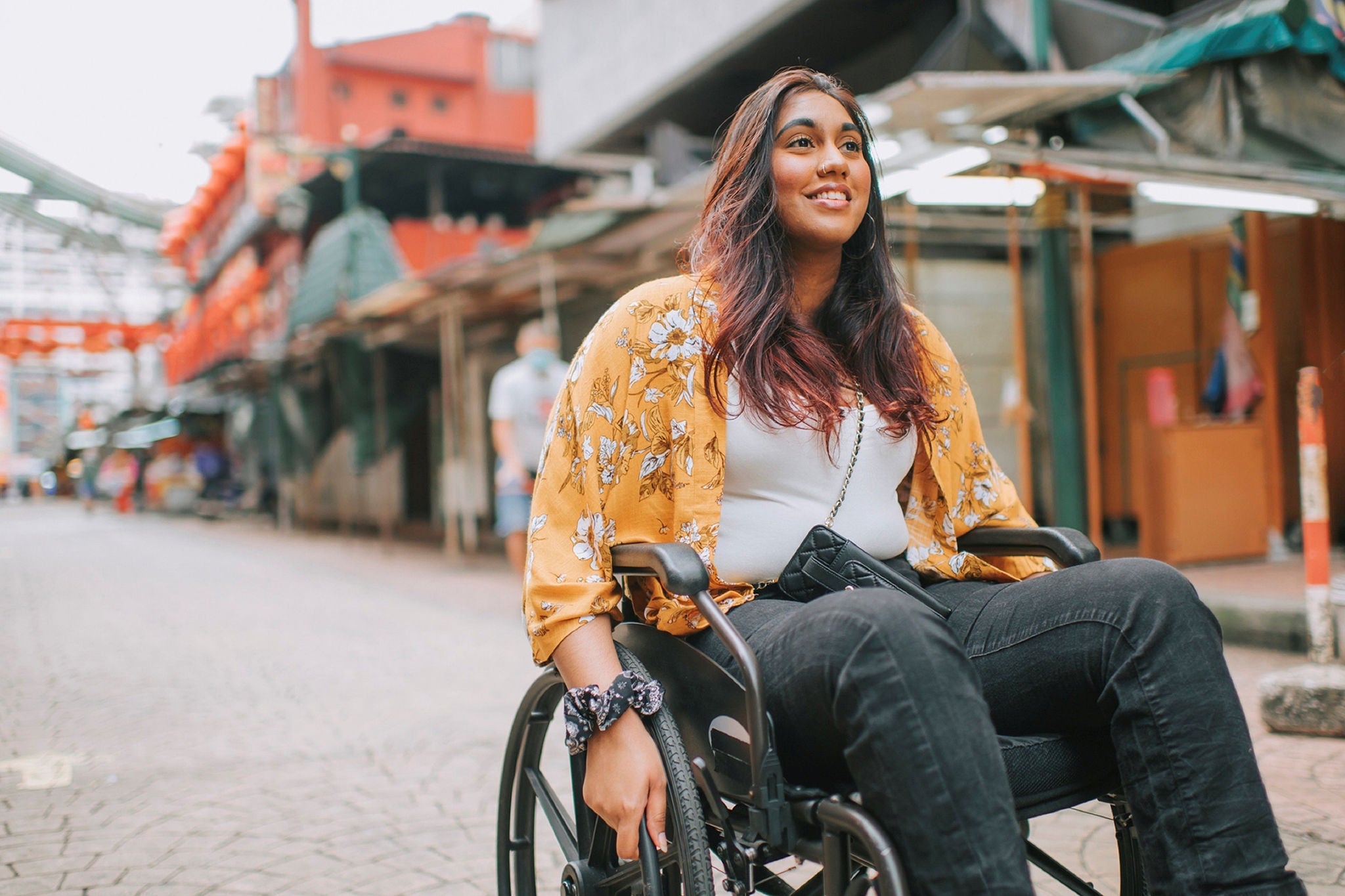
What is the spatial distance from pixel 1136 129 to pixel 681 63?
6333 millimetres

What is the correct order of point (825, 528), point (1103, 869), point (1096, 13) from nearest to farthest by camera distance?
1. point (825, 528)
2. point (1103, 869)
3. point (1096, 13)

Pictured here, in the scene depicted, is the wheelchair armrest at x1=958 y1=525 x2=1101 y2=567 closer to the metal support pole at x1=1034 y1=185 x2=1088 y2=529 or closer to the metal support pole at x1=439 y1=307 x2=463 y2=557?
the metal support pole at x1=1034 y1=185 x2=1088 y2=529

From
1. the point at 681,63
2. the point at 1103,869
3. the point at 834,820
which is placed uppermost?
the point at 681,63

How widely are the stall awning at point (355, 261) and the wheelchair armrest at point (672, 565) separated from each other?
48.9 ft

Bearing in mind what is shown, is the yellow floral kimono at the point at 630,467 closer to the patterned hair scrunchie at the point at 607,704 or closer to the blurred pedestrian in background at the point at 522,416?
the patterned hair scrunchie at the point at 607,704

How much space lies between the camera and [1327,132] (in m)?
6.14

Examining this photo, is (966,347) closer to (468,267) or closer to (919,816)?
(468,267)

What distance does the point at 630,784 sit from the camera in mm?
1631

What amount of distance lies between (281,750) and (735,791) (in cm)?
297

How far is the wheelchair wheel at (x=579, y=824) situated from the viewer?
156cm

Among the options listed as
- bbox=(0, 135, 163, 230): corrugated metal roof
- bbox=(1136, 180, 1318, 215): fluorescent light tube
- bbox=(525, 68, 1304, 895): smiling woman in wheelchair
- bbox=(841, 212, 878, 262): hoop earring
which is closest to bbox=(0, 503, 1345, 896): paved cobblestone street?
bbox=(525, 68, 1304, 895): smiling woman in wheelchair

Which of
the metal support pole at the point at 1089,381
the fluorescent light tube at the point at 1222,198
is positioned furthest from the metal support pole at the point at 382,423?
the fluorescent light tube at the point at 1222,198

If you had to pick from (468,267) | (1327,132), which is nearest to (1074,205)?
(1327,132)

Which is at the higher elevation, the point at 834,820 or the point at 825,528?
the point at 825,528
